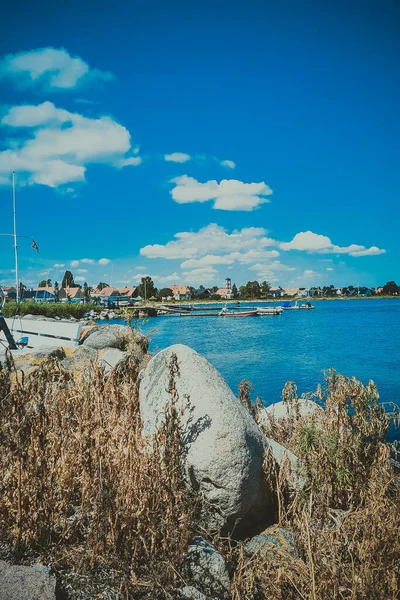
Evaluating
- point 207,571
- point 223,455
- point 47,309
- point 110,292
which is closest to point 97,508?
point 207,571

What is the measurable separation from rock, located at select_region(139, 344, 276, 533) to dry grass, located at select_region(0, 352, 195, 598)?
94cm

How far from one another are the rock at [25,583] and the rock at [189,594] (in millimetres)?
963

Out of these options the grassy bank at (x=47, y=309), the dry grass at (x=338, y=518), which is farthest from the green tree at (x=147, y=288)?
the dry grass at (x=338, y=518)

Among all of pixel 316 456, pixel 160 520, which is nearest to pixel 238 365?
pixel 316 456

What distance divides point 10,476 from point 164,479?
53.0 inches

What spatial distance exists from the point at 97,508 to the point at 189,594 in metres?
0.96

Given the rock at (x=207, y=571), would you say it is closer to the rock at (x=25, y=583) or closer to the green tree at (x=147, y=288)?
the rock at (x=25, y=583)

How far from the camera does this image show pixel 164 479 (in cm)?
338

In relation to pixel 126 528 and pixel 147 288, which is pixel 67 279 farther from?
pixel 126 528

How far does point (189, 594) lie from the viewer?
3.04 m

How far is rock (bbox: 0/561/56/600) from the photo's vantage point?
2518 millimetres

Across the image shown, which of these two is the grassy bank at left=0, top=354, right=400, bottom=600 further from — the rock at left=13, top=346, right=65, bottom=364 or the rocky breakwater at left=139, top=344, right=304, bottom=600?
the rock at left=13, top=346, right=65, bottom=364

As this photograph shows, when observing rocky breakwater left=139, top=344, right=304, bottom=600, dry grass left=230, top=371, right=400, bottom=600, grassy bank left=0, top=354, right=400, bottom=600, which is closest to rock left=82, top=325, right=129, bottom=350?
dry grass left=230, top=371, right=400, bottom=600

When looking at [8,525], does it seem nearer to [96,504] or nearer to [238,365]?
[96,504]
